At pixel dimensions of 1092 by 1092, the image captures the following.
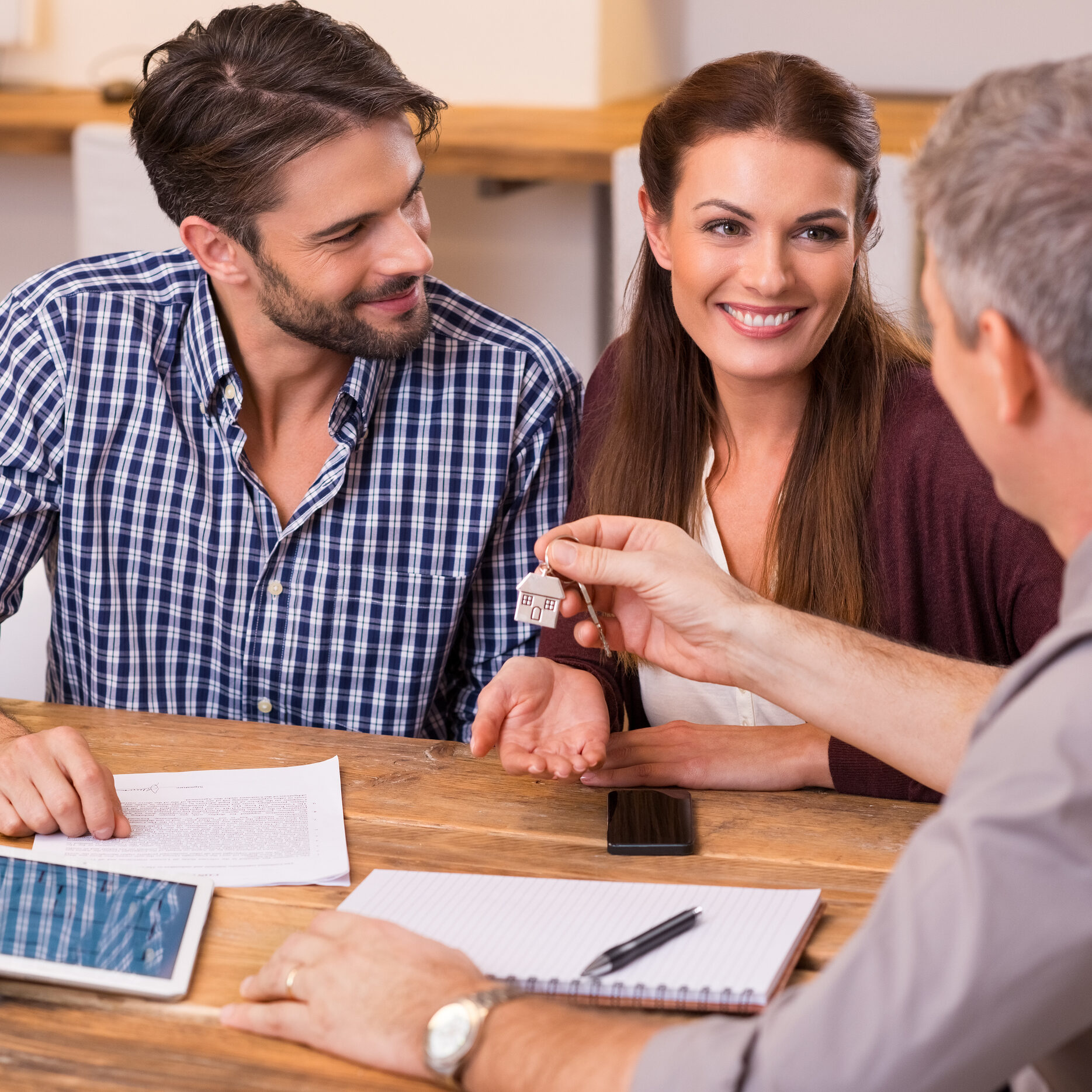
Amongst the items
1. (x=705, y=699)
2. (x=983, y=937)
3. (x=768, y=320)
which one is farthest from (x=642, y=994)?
(x=768, y=320)

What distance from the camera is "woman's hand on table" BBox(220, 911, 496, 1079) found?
2.85ft

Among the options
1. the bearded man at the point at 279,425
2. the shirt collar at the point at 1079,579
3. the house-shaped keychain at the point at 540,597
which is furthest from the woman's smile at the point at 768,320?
the shirt collar at the point at 1079,579

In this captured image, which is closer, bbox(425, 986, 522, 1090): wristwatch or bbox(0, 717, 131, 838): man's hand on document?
bbox(425, 986, 522, 1090): wristwatch

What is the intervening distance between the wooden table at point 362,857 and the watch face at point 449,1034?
3cm

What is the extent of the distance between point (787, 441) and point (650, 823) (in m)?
0.59

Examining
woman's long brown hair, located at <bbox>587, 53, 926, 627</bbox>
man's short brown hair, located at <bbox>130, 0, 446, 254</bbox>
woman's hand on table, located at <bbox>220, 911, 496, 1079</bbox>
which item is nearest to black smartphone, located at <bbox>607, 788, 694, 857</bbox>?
Answer: woman's hand on table, located at <bbox>220, 911, 496, 1079</bbox>

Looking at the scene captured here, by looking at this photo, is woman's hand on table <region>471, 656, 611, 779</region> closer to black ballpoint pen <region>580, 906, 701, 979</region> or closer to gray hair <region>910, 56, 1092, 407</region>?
black ballpoint pen <region>580, 906, 701, 979</region>

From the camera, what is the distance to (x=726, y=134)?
148cm

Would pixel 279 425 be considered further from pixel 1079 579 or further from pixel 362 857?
pixel 1079 579

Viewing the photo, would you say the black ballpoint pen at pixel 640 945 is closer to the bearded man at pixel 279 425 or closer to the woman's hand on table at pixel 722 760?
the woman's hand on table at pixel 722 760

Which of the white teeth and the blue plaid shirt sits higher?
the white teeth

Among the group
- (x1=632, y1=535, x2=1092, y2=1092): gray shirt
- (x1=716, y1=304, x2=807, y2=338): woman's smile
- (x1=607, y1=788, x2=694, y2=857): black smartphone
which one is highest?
(x1=716, y1=304, x2=807, y2=338): woman's smile

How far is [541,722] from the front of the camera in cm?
134

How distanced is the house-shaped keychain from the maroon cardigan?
10.1 inches
